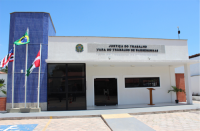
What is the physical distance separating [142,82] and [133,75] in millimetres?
947

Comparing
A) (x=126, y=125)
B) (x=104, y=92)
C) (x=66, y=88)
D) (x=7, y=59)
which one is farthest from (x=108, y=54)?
(x=7, y=59)

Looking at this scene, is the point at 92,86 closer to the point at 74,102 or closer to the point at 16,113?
the point at 74,102

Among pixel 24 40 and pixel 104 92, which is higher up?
pixel 24 40

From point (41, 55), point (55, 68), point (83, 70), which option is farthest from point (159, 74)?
point (41, 55)

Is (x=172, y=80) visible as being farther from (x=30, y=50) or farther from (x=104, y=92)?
(x=30, y=50)

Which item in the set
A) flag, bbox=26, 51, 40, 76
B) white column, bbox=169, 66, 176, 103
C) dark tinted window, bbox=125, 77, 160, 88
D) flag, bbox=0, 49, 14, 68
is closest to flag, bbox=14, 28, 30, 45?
flag, bbox=0, 49, 14, 68

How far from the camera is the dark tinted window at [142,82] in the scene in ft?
45.6

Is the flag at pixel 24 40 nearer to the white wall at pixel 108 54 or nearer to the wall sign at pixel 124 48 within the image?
the white wall at pixel 108 54

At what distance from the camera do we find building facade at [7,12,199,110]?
11.1 m

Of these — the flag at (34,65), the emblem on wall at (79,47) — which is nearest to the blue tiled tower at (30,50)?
the flag at (34,65)

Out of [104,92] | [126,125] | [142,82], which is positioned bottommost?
[126,125]

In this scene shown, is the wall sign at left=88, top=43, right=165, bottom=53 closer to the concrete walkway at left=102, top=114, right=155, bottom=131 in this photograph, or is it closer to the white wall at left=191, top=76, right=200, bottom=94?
the concrete walkway at left=102, top=114, right=155, bottom=131

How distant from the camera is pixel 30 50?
1130 cm

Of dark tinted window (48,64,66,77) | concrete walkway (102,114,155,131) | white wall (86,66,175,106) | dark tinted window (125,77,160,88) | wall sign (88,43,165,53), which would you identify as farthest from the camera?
dark tinted window (125,77,160,88)
